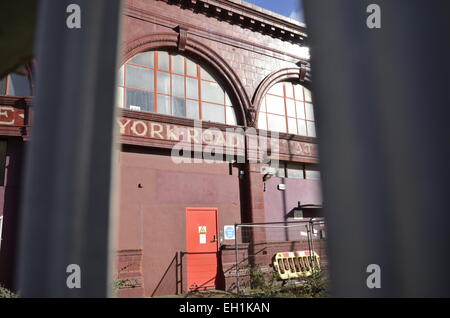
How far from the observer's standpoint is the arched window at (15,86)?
31.6 feet

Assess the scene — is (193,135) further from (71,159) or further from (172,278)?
(71,159)

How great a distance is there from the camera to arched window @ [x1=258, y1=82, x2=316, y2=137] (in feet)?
44.2

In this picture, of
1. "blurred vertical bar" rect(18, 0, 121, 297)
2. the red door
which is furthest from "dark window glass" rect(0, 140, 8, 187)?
"blurred vertical bar" rect(18, 0, 121, 297)

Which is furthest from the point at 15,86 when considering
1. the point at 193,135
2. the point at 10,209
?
the point at 193,135

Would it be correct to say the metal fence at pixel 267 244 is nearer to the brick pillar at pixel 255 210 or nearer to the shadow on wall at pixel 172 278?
the brick pillar at pixel 255 210

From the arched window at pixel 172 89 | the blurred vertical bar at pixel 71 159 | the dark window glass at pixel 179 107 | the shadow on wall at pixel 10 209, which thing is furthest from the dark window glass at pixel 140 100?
the blurred vertical bar at pixel 71 159

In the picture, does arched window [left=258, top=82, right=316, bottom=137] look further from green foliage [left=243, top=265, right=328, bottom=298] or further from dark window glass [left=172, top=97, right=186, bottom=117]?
green foliage [left=243, top=265, right=328, bottom=298]

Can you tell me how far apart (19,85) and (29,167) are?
10355mm

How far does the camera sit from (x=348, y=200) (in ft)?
2.71

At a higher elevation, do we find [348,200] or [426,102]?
[426,102]

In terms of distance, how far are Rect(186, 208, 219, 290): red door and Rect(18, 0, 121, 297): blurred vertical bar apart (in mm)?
9838
